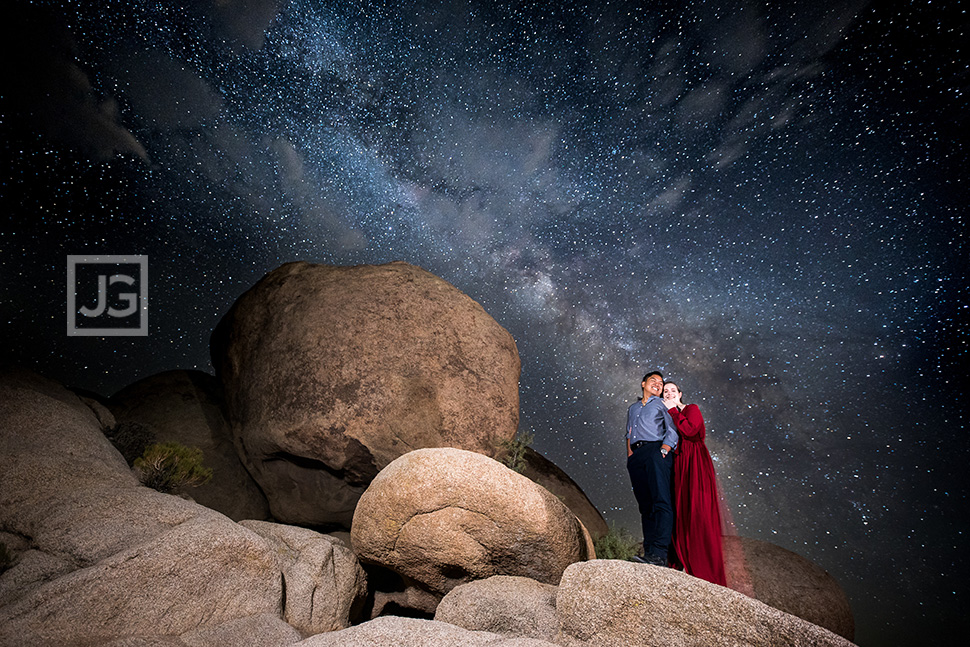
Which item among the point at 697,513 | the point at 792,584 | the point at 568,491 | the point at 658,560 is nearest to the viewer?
the point at 658,560

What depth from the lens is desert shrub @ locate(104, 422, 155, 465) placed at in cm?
607

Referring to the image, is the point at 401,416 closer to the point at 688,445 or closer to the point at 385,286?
the point at 385,286

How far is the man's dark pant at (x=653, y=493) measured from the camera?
197 inches

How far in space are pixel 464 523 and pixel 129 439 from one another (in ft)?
18.7

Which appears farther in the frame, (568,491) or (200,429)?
(568,491)

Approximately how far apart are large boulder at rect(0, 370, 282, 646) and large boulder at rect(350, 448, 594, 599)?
50.5 inches

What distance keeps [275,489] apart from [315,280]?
4090 mm

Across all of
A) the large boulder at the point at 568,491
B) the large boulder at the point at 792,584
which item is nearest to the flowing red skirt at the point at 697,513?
the large boulder at the point at 792,584

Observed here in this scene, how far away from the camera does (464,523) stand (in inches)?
177

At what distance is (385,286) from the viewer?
26.2 feet

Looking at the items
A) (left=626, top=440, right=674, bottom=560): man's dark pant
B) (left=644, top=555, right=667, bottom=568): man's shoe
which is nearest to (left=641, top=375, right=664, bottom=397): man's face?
(left=626, top=440, right=674, bottom=560): man's dark pant

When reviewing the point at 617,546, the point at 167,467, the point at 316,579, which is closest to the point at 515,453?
the point at 617,546

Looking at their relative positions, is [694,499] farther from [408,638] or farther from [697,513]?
[408,638]

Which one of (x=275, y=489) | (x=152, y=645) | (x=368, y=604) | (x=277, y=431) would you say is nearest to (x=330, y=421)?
(x=277, y=431)
